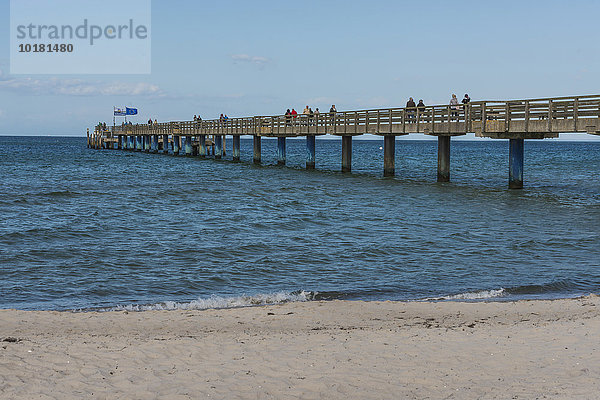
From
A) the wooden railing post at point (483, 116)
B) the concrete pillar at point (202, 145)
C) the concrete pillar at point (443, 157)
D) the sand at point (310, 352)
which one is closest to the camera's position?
the sand at point (310, 352)

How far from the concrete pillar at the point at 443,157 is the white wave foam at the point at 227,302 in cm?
2210

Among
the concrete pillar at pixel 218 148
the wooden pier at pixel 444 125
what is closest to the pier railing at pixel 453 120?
the wooden pier at pixel 444 125

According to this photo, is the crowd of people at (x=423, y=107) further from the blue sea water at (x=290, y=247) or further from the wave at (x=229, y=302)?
the wave at (x=229, y=302)

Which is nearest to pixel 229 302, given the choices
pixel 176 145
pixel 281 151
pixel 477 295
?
pixel 477 295

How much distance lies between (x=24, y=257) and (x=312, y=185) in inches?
805

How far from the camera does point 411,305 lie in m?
10.2

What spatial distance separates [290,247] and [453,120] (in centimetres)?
1590

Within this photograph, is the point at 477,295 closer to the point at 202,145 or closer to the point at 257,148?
the point at 257,148

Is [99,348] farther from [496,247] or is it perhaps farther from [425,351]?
[496,247]

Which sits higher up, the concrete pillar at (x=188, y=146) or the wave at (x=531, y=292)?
the concrete pillar at (x=188, y=146)

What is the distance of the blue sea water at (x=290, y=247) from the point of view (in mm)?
11469

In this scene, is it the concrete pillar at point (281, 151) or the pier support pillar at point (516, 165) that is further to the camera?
the concrete pillar at point (281, 151)

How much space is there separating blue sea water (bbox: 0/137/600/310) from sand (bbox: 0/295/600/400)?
4.23ft

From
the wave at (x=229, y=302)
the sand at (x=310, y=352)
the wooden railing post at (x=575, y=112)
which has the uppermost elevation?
the wooden railing post at (x=575, y=112)
